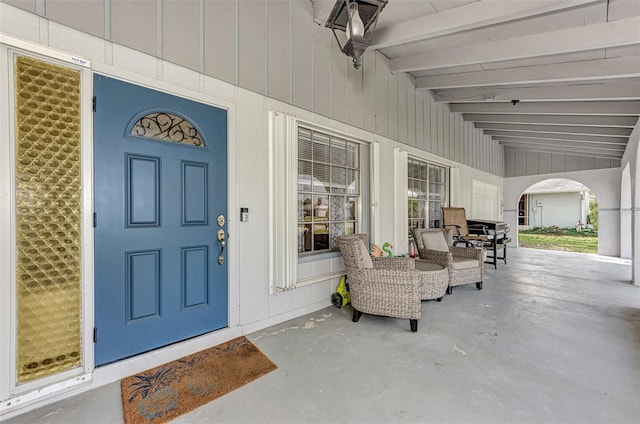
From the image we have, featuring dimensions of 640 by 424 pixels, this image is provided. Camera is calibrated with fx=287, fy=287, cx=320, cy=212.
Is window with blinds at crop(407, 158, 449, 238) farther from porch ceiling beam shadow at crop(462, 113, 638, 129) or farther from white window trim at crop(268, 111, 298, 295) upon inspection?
white window trim at crop(268, 111, 298, 295)

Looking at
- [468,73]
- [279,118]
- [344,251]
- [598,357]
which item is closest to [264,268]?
[344,251]

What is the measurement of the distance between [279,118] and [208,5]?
3.60 ft

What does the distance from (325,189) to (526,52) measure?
3032mm

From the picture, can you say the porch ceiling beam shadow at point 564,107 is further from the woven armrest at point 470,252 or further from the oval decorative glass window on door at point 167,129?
the oval decorative glass window on door at point 167,129

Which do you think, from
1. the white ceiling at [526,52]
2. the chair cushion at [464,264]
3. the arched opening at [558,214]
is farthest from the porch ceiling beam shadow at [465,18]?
the arched opening at [558,214]

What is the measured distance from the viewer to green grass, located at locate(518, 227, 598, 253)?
9562 millimetres

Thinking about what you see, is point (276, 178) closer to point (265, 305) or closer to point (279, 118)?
point (279, 118)

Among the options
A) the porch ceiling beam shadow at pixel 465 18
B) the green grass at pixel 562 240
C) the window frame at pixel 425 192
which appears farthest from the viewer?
the green grass at pixel 562 240

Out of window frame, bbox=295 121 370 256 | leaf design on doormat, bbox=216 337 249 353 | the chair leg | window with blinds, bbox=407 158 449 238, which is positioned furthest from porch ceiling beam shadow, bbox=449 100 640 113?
leaf design on doormat, bbox=216 337 249 353

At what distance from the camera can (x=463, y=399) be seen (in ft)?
5.94

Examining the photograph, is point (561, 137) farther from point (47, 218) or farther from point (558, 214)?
point (47, 218)

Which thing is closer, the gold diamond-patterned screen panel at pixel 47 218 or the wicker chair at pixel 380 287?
the gold diamond-patterned screen panel at pixel 47 218

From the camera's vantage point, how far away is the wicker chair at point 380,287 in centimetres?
281

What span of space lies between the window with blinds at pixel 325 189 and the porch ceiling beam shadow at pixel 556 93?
2968mm
